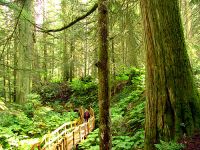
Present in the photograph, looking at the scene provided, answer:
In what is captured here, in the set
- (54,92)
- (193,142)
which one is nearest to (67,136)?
(193,142)

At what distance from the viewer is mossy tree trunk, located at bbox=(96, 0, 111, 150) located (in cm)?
594

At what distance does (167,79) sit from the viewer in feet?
17.0

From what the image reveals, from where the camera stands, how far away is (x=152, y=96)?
→ 5.32 m

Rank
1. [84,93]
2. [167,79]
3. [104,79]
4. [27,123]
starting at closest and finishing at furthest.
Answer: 1. [167,79]
2. [104,79]
3. [27,123]
4. [84,93]

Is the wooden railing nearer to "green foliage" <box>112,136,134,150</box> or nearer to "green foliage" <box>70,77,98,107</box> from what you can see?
"green foliage" <box>112,136,134,150</box>

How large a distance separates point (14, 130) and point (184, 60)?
830 cm

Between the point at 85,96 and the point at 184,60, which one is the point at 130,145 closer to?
the point at 184,60

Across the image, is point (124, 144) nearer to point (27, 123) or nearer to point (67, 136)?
point (67, 136)

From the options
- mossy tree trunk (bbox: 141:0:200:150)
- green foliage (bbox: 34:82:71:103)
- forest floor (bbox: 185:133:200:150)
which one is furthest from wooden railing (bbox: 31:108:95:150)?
green foliage (bbox: 34:82:71:103)

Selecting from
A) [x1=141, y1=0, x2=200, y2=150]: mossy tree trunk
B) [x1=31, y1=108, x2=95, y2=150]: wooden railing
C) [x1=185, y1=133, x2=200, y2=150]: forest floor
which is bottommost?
[x1=31, y1=108, x2=95, y2=150]: wooden railing

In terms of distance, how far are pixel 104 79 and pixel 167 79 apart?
4.58 feet

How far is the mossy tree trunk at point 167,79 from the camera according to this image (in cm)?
508

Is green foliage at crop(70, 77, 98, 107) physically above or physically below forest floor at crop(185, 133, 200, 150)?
above

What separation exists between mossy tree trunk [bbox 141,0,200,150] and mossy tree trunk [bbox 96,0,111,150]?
93cm
